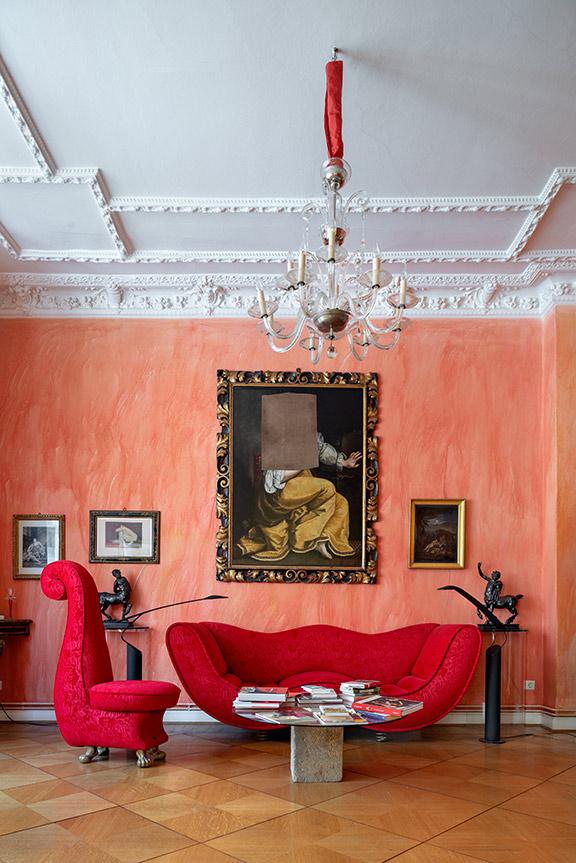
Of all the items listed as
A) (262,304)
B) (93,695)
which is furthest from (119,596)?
(262,304)

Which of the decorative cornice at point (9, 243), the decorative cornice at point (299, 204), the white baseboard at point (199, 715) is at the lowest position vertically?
the white baseboard at point (199, 715)

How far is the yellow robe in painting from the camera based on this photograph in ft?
25.7

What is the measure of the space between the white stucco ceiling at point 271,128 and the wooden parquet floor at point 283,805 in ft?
13.9

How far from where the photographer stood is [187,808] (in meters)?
4.84

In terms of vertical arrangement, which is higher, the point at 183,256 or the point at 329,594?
the point at 183,256

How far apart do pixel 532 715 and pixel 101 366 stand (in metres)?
5.46

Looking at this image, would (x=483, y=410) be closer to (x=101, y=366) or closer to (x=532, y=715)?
(x=532, y=715)

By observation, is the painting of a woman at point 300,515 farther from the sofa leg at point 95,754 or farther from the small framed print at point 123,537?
the sofa leg at point 95,754

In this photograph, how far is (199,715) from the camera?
7.66 meters

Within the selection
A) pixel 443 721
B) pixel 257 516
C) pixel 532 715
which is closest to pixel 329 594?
pixel 257 516

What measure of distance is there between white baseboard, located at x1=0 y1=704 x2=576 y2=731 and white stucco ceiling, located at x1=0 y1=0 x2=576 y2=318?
13.9ft

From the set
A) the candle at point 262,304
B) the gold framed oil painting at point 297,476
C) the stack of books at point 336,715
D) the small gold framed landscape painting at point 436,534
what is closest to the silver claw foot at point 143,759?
the stack of books at point 336,715

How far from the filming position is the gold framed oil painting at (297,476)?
7.82 metres

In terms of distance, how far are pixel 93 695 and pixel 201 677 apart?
3.64 feet
